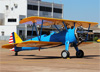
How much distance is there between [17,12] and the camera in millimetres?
68375

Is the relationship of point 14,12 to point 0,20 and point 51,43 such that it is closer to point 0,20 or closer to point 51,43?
point 0,20

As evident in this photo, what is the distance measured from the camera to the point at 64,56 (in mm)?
15562

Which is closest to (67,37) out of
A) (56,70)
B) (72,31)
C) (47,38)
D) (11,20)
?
(72,31)

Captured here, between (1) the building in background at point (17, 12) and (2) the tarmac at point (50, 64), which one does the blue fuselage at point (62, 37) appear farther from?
(1) the building in background at point (17, 12)

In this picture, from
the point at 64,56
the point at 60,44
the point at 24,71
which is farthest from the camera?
the point at 60,44

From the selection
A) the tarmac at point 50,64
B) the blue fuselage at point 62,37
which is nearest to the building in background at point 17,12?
the blue fuselage at point 62,37

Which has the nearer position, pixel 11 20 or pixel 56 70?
pixel 56 70

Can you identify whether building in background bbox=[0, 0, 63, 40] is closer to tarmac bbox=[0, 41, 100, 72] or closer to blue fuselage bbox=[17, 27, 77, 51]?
blue fuselage bbox=[17, 27, 77, 51]

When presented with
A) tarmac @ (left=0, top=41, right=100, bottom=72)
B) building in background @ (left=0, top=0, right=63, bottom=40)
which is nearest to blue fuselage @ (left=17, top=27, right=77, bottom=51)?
tarmac @ (left=0, top=41, right=100, bottom=72)

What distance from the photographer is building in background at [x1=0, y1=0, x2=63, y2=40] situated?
64.0m

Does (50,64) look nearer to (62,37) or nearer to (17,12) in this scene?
(62,37)

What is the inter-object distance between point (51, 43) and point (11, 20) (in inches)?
2064

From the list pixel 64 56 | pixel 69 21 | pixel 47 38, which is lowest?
pixel 64 56

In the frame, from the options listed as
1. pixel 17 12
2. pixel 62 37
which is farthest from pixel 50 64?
pixel 17 12
